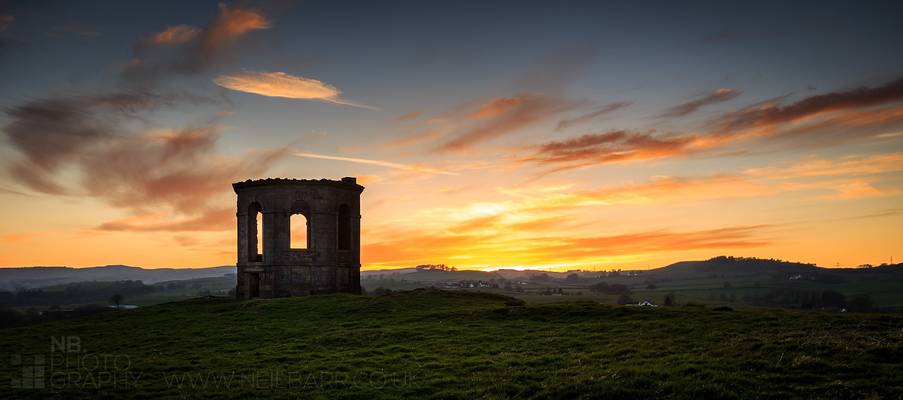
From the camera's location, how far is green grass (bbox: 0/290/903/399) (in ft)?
54.0

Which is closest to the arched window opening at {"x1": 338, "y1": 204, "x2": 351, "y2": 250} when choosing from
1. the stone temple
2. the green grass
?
the stone temple

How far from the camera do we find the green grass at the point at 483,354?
1647 centimetres

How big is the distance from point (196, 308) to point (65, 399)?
21865mm

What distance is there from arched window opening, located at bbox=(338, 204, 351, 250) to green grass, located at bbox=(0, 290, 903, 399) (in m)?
15.2

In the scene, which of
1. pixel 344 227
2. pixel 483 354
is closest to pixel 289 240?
pixel 344 227

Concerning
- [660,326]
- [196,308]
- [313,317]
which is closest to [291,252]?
[196,308]

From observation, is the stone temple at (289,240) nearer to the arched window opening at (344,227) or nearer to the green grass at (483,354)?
the arched window opening at (344,227)

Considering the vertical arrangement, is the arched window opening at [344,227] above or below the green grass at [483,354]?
above

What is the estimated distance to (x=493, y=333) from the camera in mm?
26656

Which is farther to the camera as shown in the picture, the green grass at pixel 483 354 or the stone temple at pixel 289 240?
the stone temple at pixel 289 240

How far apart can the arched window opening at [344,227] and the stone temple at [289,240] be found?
3.18 ft

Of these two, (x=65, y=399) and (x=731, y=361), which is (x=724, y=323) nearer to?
(x=731, y=361)

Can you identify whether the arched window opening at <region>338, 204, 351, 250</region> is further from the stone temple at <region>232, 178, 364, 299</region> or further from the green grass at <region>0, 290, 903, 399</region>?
the green grass at <region>0, 290, 903, 399</region>

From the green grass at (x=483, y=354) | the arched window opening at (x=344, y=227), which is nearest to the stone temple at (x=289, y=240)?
the arched window opening at (x=344, y=227)
